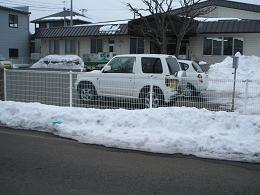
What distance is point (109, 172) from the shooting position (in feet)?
19.0

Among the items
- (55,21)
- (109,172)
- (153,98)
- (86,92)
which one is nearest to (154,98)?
(153,98)

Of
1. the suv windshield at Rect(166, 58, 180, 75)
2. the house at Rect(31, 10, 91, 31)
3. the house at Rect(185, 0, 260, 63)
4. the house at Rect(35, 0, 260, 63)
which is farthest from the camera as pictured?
the house at Rect(31, 10, 91, 31)

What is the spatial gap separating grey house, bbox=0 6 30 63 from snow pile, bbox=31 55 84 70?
6.89m

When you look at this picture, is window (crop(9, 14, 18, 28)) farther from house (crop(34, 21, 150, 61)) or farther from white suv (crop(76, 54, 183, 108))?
white suv (crop(76, 54, 183, 108))

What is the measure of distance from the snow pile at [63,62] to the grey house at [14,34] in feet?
22.6

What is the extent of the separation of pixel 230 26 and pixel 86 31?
12.9 metres

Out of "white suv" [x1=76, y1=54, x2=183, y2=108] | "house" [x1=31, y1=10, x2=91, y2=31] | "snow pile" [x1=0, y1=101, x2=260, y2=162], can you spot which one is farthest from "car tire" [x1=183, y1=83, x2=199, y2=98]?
"house" [x1=31, y1=10, x2=91, y2=31]

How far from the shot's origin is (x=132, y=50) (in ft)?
106

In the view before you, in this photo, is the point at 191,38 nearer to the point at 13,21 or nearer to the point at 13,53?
the point at 13,53

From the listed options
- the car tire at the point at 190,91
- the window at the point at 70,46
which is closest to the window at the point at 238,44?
the window at the point at 70,46

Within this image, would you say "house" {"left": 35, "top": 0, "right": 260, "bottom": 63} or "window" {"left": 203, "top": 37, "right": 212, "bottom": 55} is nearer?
"house" {"left": 35, "top": 0, "right": 260, "bottom": 63}

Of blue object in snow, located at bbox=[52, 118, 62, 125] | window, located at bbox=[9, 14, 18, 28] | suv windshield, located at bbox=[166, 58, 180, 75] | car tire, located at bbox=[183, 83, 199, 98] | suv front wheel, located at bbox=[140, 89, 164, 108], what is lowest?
blue object in snow, located at bbox=[52, 118, 62, 125]

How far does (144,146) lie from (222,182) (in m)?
2.07

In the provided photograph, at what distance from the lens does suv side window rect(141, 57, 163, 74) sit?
1157cm
